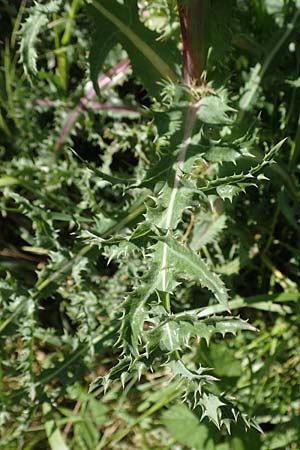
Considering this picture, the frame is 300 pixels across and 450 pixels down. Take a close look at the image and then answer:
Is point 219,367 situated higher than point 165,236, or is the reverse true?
point 165,236

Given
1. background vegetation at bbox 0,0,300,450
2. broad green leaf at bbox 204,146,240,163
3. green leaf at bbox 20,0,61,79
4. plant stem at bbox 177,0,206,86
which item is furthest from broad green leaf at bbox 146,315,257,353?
green leaf at bbox 20,0,61,79

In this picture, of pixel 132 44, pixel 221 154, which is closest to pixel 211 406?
pixel 221 154

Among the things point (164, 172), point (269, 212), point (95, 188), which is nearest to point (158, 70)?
point (164, 172)

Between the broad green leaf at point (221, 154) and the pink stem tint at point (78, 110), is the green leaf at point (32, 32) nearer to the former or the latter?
the pink stem tint at point (78, 110)

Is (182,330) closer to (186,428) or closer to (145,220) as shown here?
(145,220)

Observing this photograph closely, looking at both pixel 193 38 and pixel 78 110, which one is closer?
pixel 193 38

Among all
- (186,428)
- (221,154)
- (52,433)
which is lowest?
(52,433)

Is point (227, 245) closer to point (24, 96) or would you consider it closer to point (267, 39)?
point (267, 39)
